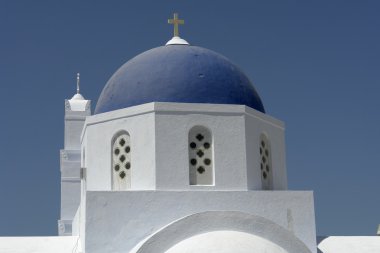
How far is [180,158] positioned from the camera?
13.9 metres

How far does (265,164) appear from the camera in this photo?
15031 mm

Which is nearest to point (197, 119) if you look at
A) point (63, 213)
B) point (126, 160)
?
point (126, 160)

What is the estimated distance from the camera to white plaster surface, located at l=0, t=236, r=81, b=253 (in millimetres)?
14312

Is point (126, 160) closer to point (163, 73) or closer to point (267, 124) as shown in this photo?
point (163, 73)

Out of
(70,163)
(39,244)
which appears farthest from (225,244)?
(70,163)

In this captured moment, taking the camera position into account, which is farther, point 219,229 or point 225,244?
point 219,229

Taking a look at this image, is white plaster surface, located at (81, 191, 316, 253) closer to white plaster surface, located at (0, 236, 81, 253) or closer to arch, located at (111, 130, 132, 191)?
arch, located at (111, 130, 132, 191)

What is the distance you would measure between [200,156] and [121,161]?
161 cm

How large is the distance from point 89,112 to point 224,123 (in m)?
9.66

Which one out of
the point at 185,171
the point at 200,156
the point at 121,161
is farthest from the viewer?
the point at 121,161

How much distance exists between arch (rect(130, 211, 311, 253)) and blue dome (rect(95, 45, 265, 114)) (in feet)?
8.92

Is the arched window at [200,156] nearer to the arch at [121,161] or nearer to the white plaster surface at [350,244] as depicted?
the arch at [121,161]

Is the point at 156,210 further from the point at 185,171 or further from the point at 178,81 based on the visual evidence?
the point at 178,81

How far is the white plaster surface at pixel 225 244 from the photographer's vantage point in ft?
39.1
